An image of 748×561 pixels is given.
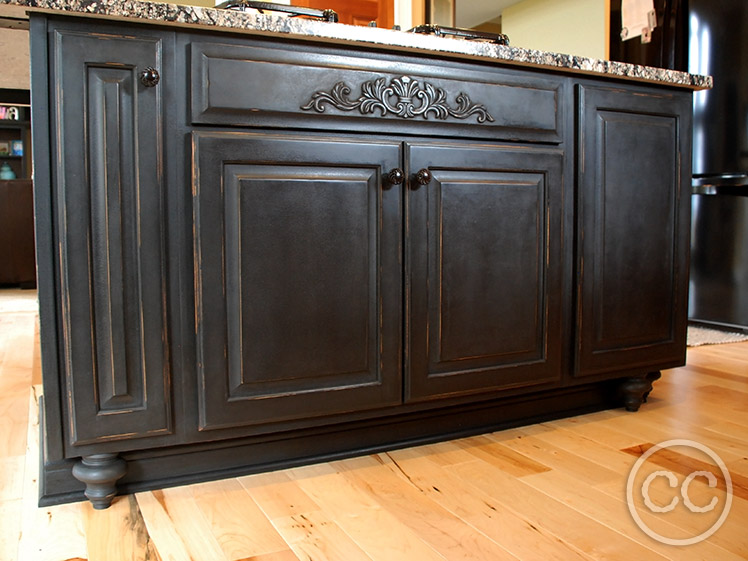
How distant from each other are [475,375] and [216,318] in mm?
576

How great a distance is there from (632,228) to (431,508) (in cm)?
90

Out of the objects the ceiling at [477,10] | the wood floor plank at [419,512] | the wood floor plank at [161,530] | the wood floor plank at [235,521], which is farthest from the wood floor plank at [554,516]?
the ceiling at [477,10]

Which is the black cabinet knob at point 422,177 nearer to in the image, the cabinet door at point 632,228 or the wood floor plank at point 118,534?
the cabinet door at point 632,228

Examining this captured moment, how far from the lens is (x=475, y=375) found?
1.45 meters

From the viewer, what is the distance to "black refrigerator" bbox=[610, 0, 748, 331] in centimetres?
289

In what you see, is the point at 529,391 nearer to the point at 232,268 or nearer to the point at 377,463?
the point at 377,463

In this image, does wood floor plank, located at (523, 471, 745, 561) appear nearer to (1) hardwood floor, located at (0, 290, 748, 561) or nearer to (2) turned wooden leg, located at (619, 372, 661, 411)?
Answer: (1) hardwood floor, located at (0, 290, 748, 561)

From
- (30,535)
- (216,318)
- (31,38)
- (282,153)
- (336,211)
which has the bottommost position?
(30,535)

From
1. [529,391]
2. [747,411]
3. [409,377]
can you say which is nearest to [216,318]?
[409,377]

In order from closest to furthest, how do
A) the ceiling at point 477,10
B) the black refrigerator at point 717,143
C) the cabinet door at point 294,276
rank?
the cabinet door at point 294,276 < the black refrigerator at point 717,143 < the ceiling at point 477,10

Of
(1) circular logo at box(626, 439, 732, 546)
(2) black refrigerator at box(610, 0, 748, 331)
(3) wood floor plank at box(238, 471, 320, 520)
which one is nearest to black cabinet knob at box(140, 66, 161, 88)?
(3) wood floor plank at box(238, 471, 320, 520)

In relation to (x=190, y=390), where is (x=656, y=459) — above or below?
below

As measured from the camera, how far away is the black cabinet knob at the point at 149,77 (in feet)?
3.67

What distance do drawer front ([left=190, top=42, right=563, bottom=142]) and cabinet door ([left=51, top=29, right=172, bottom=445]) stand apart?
102 mm
